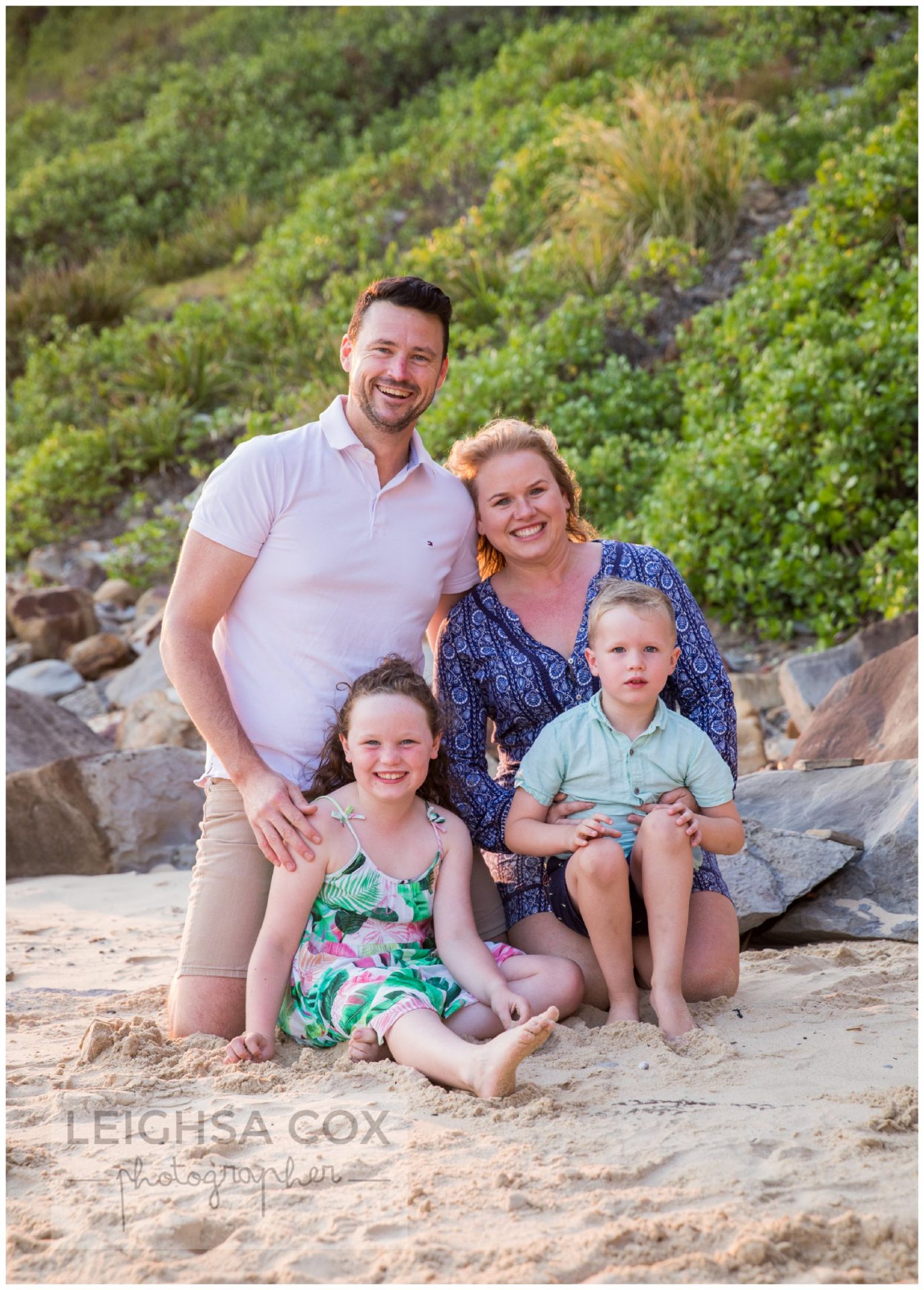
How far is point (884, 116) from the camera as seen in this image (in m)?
8.37

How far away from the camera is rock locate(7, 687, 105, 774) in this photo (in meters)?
5.75

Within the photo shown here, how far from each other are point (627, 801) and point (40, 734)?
393cm

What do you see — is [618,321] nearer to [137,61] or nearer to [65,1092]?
[65,1092]

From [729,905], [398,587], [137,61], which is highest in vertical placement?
[137,61]

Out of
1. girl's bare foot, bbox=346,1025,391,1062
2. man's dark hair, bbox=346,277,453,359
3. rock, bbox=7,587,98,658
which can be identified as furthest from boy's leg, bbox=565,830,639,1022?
rock, bbox=7,587,98,658

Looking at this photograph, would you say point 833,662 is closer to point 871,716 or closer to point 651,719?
point 871,716

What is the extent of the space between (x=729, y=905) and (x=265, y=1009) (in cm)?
128

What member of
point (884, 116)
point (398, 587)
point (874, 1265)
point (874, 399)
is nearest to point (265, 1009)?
point (398, 587)

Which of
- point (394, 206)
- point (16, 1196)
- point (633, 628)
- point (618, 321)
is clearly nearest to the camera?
point (16, 1196)

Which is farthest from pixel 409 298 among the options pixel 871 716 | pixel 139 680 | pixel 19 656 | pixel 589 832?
pixel 19 656

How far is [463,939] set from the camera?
112 inches

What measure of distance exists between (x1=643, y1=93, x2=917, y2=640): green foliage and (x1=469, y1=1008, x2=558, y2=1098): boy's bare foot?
12.4 ft

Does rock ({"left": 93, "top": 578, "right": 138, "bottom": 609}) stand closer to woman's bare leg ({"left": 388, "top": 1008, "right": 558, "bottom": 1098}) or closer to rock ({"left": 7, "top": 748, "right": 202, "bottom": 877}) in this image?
rock ({"left": 7, "top": 748, "right": 202, "bottom": 877})

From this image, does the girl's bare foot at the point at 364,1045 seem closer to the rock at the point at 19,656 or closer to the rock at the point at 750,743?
the rock at the point at 750,743
